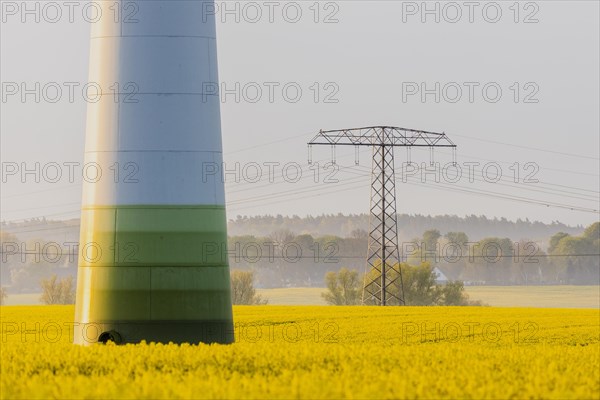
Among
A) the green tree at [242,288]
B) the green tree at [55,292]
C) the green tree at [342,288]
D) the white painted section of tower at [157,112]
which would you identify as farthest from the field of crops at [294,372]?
the green tree at [55,292]

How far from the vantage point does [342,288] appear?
153125 mm

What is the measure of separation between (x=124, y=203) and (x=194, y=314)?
290 centimetres

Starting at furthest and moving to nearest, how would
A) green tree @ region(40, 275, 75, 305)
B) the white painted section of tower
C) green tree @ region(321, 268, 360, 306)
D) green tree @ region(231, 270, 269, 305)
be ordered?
green tree @ region(40, 275, 75, 305) < green tree @ region(231, 270, 269, 305) < green tree @ region(321, 268, 360, 306) < the white painted section of tower

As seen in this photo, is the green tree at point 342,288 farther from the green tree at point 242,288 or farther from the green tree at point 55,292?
the green tree at point 55,292

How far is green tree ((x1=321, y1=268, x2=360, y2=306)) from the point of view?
151 metres

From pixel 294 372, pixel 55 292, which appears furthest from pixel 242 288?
pixel 294 372

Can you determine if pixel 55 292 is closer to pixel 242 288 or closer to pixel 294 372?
pixel 242 288

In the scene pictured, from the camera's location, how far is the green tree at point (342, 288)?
151250 millimetres

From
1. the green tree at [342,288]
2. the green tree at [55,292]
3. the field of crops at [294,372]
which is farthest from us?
the green tree at [55,292]

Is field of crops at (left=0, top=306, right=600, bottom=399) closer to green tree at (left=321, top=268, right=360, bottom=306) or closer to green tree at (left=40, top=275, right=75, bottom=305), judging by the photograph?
green tree at (left=321, top=268, right=360, bottom=306)

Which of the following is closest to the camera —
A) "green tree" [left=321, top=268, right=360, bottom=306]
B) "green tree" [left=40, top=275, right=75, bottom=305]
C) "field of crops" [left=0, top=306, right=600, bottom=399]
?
"field of crops" [left=0, top=306, right=600, bottom=399]

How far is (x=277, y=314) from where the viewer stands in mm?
58969

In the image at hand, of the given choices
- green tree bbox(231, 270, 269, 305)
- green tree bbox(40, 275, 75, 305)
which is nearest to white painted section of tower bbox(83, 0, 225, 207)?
green tree bbox(231, 270, 269, 305)

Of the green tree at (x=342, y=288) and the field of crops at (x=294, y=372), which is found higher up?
the green tree at (x=342, y=288)
